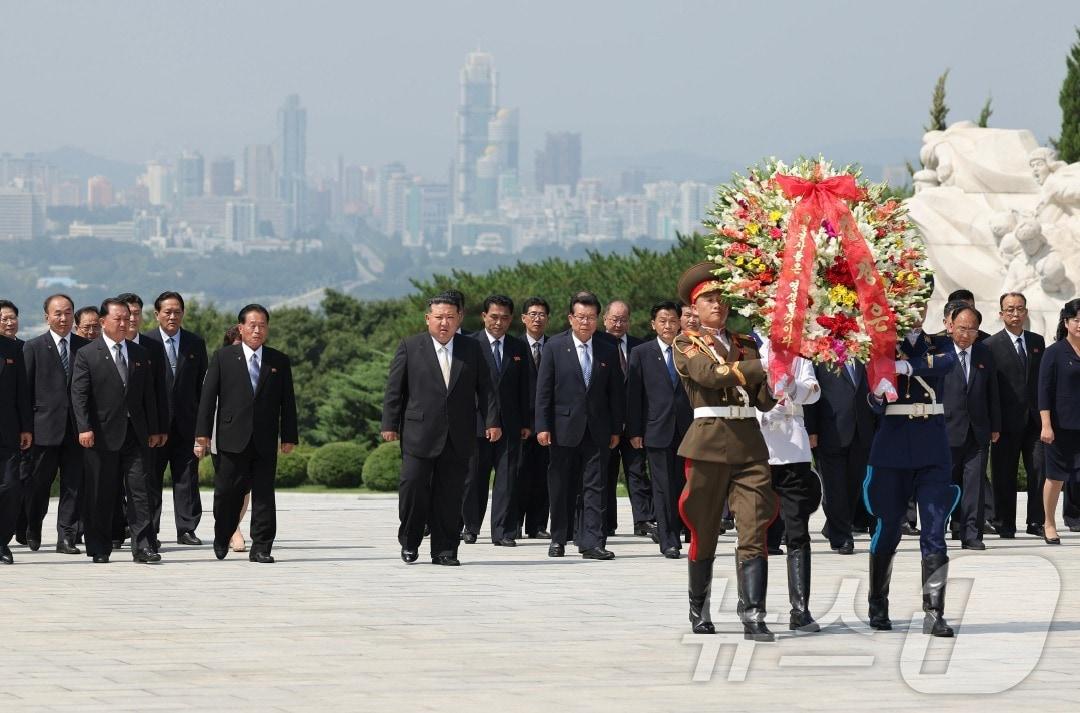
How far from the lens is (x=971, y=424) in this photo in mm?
14750

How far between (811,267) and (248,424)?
5556mm

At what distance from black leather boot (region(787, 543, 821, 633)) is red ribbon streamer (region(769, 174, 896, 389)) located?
3.64ft

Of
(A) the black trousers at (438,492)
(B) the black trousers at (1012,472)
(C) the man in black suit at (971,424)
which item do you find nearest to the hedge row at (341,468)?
(B) the black trousers at (1012,472)

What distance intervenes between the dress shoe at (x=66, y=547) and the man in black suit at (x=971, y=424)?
6566 mm

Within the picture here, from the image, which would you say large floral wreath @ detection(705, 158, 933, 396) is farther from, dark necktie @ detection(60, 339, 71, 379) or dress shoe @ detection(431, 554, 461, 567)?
dark necktie @ detection(60, 339, 71, 379)

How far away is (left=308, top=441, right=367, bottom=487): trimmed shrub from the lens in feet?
80.6

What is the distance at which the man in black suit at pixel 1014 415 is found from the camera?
1545 centimetres

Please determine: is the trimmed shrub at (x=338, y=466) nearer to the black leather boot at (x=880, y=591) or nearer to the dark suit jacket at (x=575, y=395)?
the dark suit jacket at (x=575, y=395)

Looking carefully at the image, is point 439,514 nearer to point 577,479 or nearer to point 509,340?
point 577,479

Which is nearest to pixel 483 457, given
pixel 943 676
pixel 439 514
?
pixel 439 514

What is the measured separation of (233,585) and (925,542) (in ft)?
14.7

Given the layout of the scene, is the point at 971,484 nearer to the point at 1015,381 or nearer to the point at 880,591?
the point at 1015,381

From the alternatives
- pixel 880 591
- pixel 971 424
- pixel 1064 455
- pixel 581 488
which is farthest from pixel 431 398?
pixel 1064 455

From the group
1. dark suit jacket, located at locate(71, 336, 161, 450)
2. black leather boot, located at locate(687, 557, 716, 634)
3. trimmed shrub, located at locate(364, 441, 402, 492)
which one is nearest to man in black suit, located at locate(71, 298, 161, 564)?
dark suit jacket, located at locate(71, 336, 161, 450)
